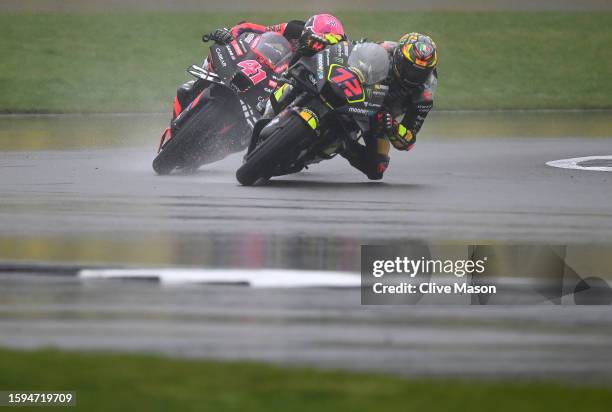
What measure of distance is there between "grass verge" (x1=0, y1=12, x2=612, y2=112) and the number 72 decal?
1206cm

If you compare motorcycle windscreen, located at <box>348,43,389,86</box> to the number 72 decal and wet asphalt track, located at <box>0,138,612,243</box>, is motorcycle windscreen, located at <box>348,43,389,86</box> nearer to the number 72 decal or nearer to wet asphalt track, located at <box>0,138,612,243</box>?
the number 72 decal

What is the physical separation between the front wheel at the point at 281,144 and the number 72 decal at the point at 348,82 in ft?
1.49

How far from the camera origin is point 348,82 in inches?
492

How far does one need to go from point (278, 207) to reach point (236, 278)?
10.5ft

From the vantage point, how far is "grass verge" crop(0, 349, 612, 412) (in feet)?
17.7

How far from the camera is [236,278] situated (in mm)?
8320

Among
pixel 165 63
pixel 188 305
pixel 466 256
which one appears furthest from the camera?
pixel 165 63

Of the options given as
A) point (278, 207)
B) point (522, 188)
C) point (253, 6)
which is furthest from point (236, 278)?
point (253, 6)

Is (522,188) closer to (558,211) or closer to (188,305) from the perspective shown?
(558,211)

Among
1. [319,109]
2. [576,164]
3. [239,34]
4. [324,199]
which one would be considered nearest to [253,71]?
[239,34]

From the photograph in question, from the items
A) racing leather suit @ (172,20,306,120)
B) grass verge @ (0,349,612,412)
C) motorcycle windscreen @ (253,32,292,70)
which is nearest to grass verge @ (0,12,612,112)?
racing leather suit @ (172,20,306,120)

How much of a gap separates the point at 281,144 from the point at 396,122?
3.73ft

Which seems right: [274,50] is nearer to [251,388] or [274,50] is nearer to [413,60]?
[413,60]

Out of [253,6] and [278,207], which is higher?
[253,6]
